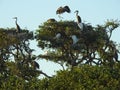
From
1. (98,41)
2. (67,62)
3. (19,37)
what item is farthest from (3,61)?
(98,41)

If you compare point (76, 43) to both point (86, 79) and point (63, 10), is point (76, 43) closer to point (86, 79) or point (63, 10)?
point (63, 10)

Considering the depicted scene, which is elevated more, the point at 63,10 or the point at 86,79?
the point at 63,10

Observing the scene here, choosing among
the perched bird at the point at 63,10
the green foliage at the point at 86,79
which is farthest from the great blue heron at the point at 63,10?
the green foliage at the point at 86,79

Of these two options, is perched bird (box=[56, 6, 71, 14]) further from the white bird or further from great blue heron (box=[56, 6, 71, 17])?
the white bird

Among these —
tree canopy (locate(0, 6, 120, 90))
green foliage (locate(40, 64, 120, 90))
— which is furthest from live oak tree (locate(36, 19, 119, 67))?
green foliage (locate(40, 64, 120, 90))

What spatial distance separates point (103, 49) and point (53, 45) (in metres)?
5.78

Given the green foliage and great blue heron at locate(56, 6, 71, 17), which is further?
great blue heron at locate(56, 6, 71, 17)

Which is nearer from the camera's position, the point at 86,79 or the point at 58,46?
the point at 86,79

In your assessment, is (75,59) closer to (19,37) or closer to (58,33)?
(58,33)

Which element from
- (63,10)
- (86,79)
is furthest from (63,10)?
(86,79)

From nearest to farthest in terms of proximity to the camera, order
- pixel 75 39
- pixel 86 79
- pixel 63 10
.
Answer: pixel 86 79 → pixel 75 39 → pixel 63 10

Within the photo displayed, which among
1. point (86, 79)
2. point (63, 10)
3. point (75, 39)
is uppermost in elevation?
point (63, 10)

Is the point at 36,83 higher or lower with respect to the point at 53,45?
lower

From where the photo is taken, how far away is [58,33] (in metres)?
55.6
